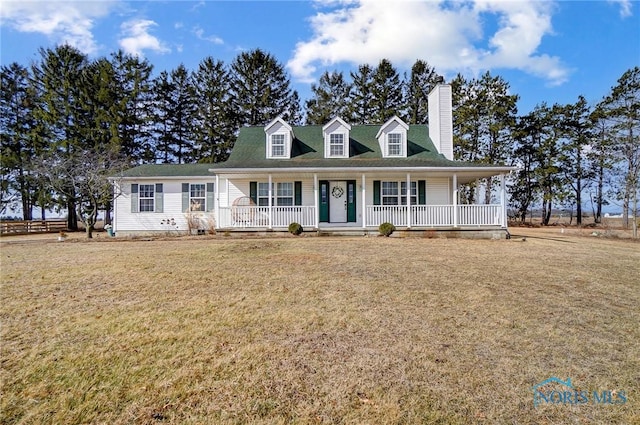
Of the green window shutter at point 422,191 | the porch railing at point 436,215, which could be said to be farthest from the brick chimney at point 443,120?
the porch railing at point 436,215

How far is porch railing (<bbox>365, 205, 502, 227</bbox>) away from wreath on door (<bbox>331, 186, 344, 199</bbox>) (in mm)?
1914

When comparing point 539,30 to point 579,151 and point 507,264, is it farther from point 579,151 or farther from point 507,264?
point 579,151

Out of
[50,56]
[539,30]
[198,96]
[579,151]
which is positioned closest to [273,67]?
[198,96]

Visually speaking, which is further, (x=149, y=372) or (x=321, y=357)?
(x=321, y=357)

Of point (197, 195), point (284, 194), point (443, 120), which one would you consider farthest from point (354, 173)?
point (197, 195)

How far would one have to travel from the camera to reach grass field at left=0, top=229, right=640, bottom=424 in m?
2.54

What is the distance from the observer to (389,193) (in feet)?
51.1

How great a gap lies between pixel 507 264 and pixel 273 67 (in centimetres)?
3052

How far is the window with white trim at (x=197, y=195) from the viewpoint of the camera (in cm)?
1694

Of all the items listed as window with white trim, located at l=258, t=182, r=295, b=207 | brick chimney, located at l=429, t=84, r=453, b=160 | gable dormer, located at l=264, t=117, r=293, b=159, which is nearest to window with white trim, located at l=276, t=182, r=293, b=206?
window with white trim, located at l=258, t=182, r=295, b=207

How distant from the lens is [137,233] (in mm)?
17047

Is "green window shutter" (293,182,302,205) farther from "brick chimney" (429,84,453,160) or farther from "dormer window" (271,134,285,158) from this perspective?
"brick chimney" (429,84,453,160)

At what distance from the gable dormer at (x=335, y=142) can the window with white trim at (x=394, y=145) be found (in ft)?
7.19
